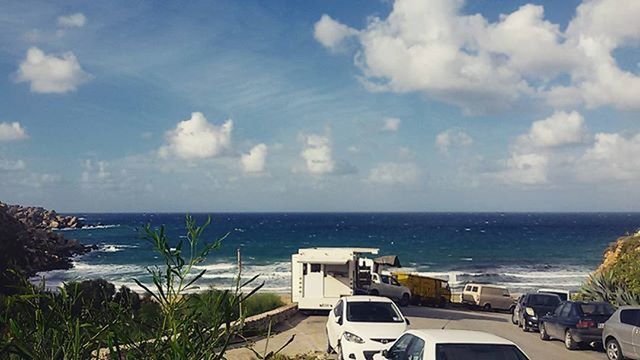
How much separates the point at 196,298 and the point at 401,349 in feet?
21.4

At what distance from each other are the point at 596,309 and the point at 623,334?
320 cm

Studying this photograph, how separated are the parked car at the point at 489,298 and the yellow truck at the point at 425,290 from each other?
1.54 metres

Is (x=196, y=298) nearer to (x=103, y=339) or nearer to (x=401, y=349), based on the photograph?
(x=103, y=339)

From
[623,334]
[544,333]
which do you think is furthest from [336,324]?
[544,333]

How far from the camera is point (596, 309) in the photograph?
61.0 ft

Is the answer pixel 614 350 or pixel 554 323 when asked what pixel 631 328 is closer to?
pixel 614 350

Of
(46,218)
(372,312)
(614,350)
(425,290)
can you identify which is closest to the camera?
(372,312)

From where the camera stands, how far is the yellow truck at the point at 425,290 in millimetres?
36562

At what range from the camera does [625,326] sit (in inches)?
609

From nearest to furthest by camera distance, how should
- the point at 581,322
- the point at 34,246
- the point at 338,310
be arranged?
1. the point at 338,310
2. the point at 581,322
3. the point at 34,246

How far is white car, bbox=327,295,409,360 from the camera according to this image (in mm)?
14023

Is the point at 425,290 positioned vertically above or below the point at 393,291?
below

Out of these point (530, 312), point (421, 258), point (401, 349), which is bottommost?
point (421, 258)

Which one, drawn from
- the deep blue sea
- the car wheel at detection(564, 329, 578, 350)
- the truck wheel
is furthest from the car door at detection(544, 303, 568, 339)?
the deep blue sea
